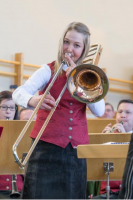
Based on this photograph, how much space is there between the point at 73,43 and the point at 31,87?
0.28 metres

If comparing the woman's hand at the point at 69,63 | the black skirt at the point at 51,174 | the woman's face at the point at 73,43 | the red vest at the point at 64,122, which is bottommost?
the black skirt at the point at 51,174

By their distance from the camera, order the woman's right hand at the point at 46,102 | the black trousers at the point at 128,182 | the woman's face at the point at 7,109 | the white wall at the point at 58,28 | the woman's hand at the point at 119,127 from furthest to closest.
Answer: the white wall at the point at 58,28
the woman's face at the point at 7,109
the woman's hand at the point at 119,127
the woman's right hand at the point at 46,102
the black trousers at the point at 128,182

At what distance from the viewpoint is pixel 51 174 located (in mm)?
1624

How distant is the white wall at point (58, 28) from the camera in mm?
4551

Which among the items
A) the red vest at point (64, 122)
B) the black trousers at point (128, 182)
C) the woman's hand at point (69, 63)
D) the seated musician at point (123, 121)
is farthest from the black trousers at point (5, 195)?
the black trousers at point (128, 182)

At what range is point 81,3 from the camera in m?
5.56

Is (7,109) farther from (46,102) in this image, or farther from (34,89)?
(46,102)

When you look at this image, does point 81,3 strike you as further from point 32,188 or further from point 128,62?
point 32,188

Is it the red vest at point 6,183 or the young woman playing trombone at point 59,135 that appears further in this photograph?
the red vest at point 6,183

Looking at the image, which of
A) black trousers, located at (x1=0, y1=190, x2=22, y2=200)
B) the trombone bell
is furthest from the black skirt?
black trousers, located at (x1=0, y1=190, x2=22, y2=200)

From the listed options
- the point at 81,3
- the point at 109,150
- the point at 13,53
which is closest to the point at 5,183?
the point at 109,150

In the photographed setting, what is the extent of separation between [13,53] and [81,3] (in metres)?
1.53

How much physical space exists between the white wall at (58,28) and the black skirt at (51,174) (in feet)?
9.55

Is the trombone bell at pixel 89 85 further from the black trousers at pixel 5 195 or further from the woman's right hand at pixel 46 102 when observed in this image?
the black trousers at pixel 5 195
